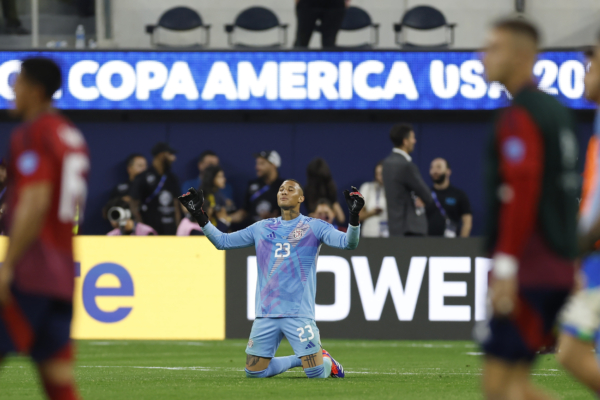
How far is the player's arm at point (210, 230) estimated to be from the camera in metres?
8.81

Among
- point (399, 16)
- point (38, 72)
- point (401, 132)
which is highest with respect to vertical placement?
point (399, 16)

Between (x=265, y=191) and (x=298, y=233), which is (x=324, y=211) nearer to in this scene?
(x=265, y=191)

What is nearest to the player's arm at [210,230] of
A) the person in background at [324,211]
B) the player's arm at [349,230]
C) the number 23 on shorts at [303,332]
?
the player's arm at [349,230]

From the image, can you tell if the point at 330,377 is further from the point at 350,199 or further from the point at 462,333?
the point at 462,333

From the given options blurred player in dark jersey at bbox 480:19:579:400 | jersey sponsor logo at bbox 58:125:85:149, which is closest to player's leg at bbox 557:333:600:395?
blurred player in dark jersey at bbox 480:19:579:400

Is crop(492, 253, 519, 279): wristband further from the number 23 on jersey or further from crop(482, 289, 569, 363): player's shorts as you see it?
the number 23 on jersey

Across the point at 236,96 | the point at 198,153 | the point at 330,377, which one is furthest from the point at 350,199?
the point at 198,153

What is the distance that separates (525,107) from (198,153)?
14119 millimetres

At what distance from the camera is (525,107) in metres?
3.78

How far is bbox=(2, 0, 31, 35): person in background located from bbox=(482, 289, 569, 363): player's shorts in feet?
46.7

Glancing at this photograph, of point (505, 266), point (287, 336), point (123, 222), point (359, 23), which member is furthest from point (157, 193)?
point (505, 266)

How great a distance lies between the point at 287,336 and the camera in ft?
28.7

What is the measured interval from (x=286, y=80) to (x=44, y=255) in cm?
1182

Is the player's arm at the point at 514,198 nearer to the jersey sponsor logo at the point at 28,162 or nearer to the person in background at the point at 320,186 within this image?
the jersey sponsor logo at the point at 28,162
